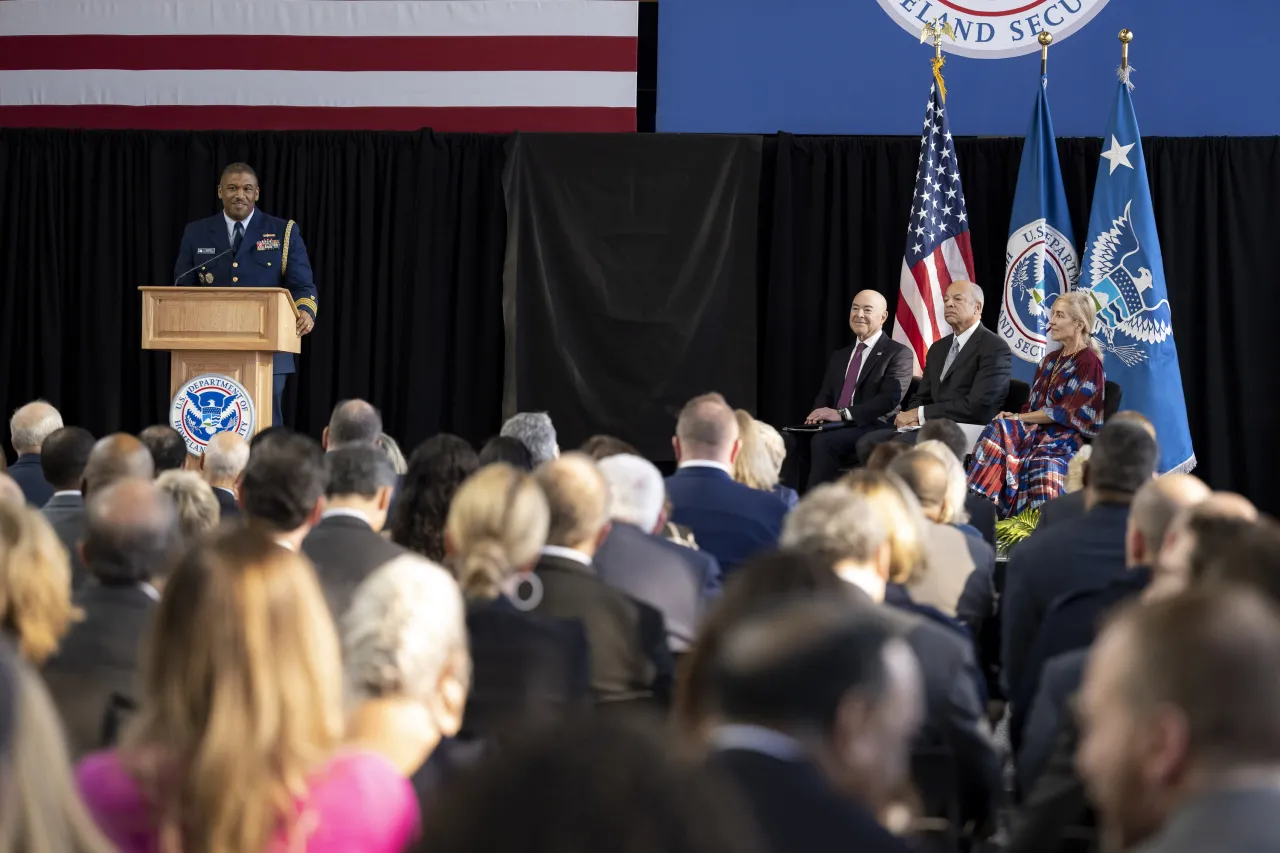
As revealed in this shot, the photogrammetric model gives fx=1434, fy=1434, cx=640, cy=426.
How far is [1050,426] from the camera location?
6.50 m

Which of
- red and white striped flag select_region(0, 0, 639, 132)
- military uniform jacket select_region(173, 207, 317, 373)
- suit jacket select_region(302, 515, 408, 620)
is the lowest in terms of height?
suit jacket select_region(302, 515, 408, 620)

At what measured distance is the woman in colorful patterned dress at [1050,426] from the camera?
6324 millimetres

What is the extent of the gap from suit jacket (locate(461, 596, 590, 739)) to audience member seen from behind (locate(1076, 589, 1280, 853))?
1.25 meters

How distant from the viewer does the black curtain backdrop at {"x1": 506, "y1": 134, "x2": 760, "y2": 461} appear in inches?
326

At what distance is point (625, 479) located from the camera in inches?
141

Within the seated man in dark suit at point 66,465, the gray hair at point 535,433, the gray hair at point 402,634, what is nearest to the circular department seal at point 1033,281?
the gray hair at point 535,433

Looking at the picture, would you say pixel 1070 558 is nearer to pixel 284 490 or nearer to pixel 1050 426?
pixel 284 490

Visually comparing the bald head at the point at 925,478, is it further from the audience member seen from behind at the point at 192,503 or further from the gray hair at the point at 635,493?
the audience member seen from behind at the point at 192,503

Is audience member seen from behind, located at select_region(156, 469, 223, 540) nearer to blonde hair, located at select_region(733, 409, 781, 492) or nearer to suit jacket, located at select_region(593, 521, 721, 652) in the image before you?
suit jacket, located at select_region(593, 521, 721, 652)

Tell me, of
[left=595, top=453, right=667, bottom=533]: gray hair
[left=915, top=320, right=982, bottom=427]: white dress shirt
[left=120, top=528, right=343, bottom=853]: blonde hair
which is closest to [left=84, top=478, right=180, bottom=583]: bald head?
[left=120, top=528, right=343, bottom=853]: blonde hair

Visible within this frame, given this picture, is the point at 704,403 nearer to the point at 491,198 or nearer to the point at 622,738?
the point at 622,738

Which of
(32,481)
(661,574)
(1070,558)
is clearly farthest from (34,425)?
(1070,558)

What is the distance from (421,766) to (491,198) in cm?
698

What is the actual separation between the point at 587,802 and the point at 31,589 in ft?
6.29
